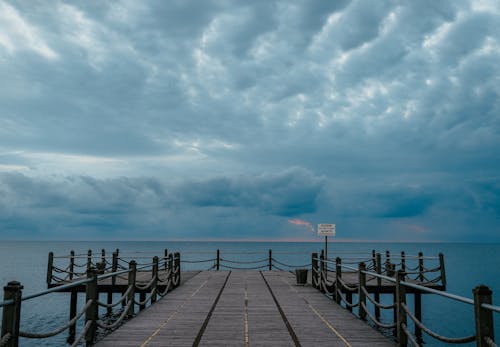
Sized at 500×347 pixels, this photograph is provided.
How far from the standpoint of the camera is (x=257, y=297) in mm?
14133

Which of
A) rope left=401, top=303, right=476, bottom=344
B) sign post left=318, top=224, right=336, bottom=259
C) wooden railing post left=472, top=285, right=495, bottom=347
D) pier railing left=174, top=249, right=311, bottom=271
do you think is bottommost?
pier railing left=174, top=249, right=311, bottom=271

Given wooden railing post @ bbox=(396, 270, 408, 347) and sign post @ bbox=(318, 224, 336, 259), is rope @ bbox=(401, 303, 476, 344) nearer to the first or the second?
wooden railing post @ bbox=(396, 270, 408, 347)

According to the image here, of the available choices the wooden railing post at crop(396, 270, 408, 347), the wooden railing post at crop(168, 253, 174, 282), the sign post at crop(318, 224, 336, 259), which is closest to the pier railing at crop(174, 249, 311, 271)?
the sign post at crop(318, 224, 336, 259)

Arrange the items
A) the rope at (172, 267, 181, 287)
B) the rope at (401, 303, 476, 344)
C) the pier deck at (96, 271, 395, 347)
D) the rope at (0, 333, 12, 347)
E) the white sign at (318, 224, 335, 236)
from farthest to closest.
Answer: the white sign at (318, 224, 335, 236), the rope at (172, 267, 181, 287), the pier deck at (96, 271, 395, 347), the rope at (401, 303, 476, 344), the rope at (0, 333, 12, 347)

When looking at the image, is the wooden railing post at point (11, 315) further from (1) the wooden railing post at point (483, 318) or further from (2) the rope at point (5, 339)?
(1) the wooden railing post at point (483, 318)

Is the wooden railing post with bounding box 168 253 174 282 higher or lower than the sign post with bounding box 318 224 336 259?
lower

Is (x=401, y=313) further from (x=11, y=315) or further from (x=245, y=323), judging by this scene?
(x=11, y=315)

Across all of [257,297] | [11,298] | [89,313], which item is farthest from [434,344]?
[11,298]

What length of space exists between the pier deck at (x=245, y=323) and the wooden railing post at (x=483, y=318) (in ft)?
8.92

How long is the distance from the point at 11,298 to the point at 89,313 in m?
2.85

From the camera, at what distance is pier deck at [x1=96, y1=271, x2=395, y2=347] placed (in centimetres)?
802

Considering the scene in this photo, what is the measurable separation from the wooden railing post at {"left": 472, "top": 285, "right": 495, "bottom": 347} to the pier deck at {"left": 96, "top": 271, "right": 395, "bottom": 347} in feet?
8.92

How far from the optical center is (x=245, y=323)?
31.7ft

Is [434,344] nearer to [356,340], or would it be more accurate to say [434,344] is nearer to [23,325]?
[356,340]
